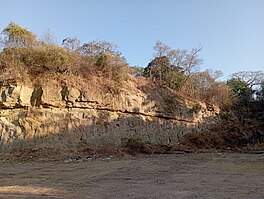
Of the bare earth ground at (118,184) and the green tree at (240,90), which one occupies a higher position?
the green tree at (240,90)

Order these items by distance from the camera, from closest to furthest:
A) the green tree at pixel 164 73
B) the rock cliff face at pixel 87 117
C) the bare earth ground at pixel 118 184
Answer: the bare earth ground at pixel 118 184 < the rock cliff face at pixel 87 117 < the green tree at pixel 164 73

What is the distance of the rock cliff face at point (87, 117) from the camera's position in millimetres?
17328

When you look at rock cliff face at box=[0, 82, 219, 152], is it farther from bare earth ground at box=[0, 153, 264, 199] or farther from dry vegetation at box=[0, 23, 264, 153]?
bare earth ground at box=[0, 153, 264, 199]

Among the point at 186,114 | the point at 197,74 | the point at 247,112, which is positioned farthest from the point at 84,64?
the point at 247,112

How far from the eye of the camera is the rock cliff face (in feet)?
56.9

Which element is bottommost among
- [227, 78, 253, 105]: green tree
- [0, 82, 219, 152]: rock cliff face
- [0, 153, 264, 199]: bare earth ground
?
[0, 153, 264, 199]: bare earth ground

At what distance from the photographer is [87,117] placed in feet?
64.6

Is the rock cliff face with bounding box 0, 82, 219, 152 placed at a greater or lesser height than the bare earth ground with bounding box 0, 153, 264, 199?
greater

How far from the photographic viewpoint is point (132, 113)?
22125mm

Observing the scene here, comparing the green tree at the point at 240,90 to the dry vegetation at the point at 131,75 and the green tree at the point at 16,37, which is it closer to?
the dry vegetation at the point at 131,75

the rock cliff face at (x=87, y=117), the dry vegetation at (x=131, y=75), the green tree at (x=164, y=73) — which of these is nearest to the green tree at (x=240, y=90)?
the dry vegetation at (x=131, y=75)

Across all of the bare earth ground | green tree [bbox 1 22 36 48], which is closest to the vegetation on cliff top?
green tree [bbox 1 22 36 48]

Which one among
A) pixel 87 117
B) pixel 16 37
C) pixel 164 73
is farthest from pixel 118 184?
pixel 164 73

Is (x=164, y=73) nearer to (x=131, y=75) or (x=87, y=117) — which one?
(x=131, y=75)
